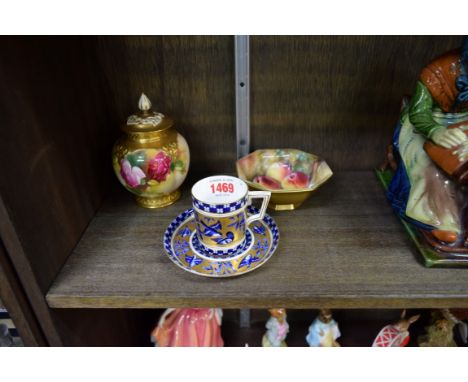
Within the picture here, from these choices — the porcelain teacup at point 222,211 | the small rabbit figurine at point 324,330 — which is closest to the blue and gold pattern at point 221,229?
the porcelain teacup at point 222,211

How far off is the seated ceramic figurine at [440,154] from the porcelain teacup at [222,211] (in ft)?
0.66

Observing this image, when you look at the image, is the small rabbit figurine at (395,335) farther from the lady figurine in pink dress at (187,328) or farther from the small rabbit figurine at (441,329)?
the lady figurine in pink dress at (187,328)

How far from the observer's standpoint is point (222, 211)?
1.65 ft

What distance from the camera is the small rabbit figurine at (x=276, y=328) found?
0.78 metres

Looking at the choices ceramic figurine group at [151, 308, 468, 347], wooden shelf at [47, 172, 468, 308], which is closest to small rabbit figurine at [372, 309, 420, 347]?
ceramic figurine group at [151, 308, 468, 347]

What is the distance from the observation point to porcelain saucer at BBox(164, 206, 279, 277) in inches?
20.1

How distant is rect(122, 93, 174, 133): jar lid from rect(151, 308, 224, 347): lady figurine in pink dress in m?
0.40

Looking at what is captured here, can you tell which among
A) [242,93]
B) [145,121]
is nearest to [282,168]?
[242,93]

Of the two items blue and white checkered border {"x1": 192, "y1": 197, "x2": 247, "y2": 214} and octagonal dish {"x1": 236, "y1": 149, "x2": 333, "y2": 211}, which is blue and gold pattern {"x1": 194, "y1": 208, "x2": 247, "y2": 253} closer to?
blue and white checkered border {"x1": 192, "y1": 197, "x2": 247, "y2": 214}

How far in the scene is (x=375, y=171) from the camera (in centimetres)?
72

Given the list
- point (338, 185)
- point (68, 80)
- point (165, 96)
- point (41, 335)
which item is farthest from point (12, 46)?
point (338, 185)

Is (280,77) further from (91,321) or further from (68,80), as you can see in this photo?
(91,321)

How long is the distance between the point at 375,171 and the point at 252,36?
0.34 m

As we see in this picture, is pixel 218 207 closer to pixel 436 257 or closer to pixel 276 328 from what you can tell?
pixel 436 257
